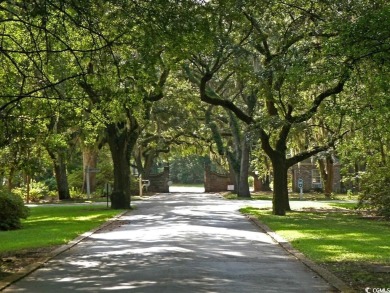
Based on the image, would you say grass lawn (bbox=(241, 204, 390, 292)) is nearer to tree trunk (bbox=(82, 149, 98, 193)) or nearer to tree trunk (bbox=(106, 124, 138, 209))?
tree trunk (bbox=(106, 124, 138, 209))

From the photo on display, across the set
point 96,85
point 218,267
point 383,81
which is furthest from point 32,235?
point 383,81

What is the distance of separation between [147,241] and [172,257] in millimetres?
3191

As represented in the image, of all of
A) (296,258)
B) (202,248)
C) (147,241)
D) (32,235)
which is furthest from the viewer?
(32,235)

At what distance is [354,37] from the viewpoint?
9.39 m

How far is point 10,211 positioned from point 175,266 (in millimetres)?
11205

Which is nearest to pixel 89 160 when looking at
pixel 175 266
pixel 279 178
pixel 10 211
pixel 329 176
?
pixel 329 176

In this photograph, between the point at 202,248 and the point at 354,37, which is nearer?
the point at 354,37

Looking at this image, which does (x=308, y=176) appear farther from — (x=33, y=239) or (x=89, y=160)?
(x=33, y=239)

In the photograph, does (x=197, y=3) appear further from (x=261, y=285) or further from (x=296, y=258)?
(x=261, y=285)

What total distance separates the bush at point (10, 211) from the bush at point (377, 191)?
14.3m

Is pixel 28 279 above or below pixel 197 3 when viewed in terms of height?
below

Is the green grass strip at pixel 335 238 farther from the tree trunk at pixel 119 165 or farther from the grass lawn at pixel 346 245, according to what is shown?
the tree trunk at pixel 119 165

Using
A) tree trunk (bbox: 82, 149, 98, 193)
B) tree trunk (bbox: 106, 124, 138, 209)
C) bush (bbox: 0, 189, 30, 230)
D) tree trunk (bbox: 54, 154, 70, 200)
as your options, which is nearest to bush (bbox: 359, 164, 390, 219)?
tree trunk (bbox: 106, 124, 138, 209)

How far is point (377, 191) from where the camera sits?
24219 mm
